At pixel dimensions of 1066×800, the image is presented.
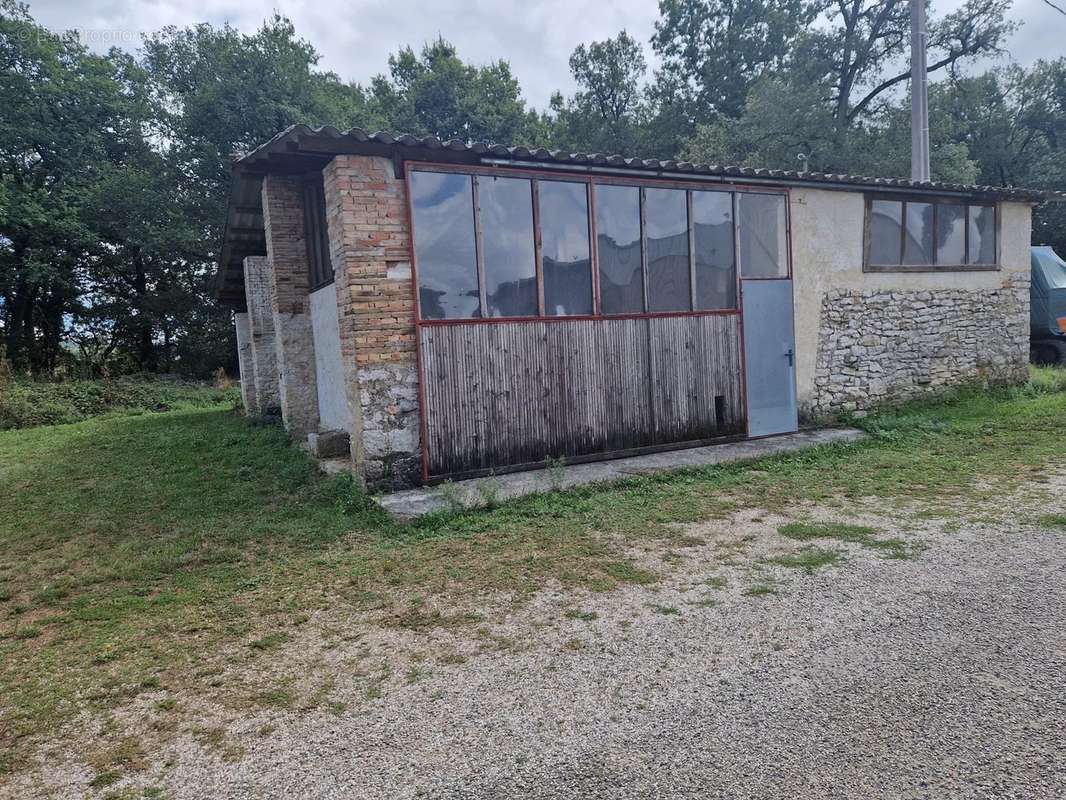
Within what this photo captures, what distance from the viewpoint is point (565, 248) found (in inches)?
281

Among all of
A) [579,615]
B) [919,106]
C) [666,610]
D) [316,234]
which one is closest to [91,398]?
[316,234]

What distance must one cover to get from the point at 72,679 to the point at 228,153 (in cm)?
2298

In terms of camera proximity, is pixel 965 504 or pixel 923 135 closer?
pixel 965 504

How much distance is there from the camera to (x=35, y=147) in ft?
64.8

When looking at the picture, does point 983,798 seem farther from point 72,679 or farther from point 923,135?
point 923,135

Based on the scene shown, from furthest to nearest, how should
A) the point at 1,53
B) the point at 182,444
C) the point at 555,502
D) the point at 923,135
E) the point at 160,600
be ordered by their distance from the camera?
the point at 1,53 < the point at 923,135 < the point at 182,444 < the point at 555,502 < the point at 160,600

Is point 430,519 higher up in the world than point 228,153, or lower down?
lower down

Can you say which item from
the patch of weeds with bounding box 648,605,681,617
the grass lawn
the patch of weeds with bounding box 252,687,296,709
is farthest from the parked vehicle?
the patch of weeds with bounding box 252,687,296,709

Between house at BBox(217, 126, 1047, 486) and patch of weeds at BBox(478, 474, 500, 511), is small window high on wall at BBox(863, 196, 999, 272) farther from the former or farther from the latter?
patch of weeds at BBox(478, 474, 500, 511)

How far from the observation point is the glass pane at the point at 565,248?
7.04 m

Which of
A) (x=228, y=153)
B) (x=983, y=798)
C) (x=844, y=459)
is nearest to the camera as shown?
(x=983, y=798)

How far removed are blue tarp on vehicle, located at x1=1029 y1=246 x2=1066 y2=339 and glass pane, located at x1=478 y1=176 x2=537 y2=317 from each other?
1263 cm

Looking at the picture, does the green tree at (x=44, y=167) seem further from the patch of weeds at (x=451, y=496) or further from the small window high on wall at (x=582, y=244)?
the patch of weeds at (x=451, y=496)

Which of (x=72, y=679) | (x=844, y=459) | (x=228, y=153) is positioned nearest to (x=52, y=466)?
(x=72, y=679)
